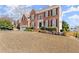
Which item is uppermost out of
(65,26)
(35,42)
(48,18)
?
(48,18)

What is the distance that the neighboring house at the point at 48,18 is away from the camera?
9.91ft

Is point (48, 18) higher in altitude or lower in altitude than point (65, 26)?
higher

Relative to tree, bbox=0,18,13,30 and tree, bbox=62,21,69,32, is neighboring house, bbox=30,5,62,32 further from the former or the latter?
tree, bbox=0,18,13,30

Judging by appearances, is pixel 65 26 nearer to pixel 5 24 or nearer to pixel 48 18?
pixel 48 18

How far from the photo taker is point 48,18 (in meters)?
3.06

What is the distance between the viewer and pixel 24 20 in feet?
9.99

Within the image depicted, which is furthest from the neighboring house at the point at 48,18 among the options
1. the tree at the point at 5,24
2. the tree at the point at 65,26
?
the tree at the point at 5,24

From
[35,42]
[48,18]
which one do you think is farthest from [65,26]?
[35,42]

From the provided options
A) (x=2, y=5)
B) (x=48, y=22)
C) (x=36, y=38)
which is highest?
(x=2, y=5)

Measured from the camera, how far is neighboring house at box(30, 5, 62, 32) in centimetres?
302

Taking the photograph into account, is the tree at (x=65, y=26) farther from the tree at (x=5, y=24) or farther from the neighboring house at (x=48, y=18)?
the tree at (x=5, y=24)
